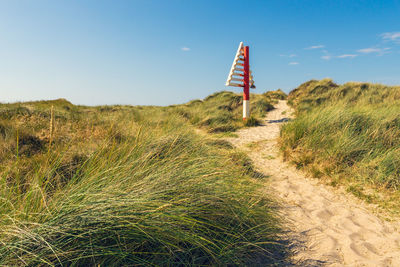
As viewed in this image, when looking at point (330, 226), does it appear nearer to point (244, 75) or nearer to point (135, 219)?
point (135, 219)

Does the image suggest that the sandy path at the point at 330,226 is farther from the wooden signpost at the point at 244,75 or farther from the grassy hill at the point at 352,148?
the wooden signpost at the point at 244,75

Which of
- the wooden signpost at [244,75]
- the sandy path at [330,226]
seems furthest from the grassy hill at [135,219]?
the wooden signpost at [244,75]

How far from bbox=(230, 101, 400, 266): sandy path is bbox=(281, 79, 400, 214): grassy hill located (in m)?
0.37

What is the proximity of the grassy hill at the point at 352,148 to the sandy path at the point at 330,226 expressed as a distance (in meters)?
0.37

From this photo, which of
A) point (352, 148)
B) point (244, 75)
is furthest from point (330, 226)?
point (244, 75)

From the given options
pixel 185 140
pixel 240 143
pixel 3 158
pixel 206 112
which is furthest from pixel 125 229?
pixel 206 112

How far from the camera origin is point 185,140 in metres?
3.45

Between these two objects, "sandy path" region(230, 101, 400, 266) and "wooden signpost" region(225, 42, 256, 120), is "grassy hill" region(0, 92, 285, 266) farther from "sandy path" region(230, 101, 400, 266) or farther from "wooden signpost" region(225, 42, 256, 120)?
"wooden signpost" region(225, 42, 256, 120)

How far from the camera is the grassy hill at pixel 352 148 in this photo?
3.83 meters

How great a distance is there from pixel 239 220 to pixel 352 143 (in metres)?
3.80

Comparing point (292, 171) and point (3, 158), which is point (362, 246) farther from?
point (3, 158)

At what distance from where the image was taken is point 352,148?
4551 millimetres

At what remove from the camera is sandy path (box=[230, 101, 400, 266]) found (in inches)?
88.5

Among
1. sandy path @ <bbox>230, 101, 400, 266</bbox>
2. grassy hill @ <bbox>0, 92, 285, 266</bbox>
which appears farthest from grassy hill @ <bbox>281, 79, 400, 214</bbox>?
grassy hill @ <bbox>0, 92, 285, 266</bbox>
